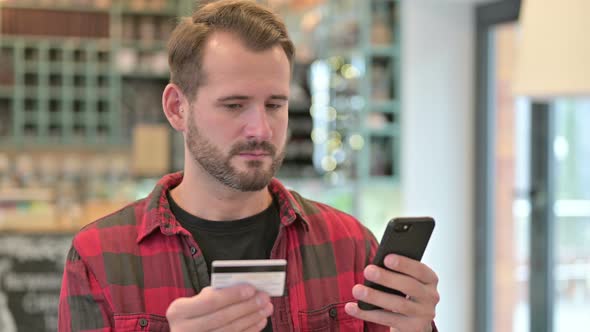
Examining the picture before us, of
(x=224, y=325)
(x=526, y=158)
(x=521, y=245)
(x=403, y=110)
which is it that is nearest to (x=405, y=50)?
(x=403, y=110)

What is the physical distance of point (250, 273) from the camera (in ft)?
3.74

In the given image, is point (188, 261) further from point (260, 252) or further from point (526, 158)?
point (526, 158)

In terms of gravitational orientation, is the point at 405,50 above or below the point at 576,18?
above

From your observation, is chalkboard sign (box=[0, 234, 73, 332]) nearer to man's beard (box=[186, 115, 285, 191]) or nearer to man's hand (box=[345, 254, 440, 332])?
man's beard (box=[186, 115, 285, 191])

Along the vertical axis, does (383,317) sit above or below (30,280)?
above

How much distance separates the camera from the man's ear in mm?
1542

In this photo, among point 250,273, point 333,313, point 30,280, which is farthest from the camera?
point 30,280

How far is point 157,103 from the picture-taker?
25.9 feet

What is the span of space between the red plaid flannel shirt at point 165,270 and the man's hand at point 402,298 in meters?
0.17

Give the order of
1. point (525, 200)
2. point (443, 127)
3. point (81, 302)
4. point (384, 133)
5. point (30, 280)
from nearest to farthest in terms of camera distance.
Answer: point (81, 302) → point (30, 280) → point (525, 200) → point (443, 127) → point (384, 133)

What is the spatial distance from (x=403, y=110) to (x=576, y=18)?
396cm

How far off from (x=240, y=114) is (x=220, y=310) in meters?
0.41

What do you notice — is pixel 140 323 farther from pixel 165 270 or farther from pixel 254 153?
pixel 254 153

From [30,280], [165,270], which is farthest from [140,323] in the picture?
[30,280]
